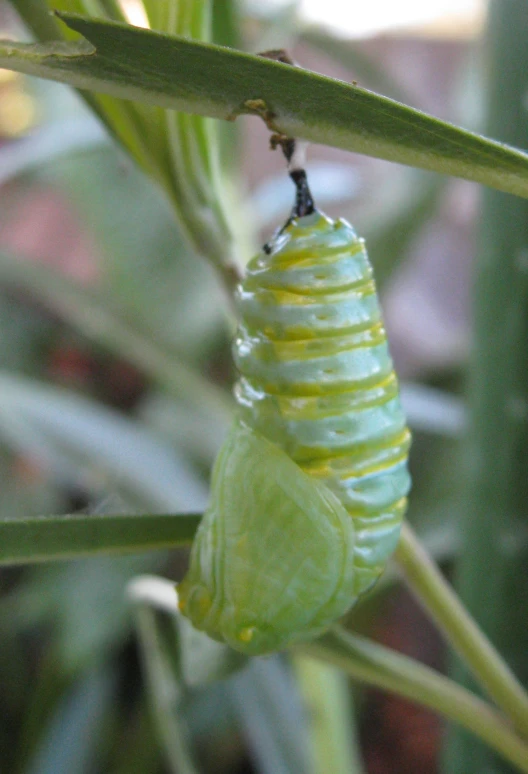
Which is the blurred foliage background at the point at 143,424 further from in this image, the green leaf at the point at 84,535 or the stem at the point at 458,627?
the stem at the point at 458,627

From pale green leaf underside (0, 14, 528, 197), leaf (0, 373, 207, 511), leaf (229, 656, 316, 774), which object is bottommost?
leaf (229, 656, 316, 774)

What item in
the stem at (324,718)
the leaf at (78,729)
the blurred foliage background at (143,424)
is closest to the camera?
the stem at (324,718)

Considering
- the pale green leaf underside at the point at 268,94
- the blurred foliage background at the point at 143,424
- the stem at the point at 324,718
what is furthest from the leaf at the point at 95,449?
the pale green leaf underside at the point at 268,94

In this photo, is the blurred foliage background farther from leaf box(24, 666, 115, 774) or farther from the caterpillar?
the caterpillar

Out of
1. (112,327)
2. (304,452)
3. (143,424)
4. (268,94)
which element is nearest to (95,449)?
(112,327)

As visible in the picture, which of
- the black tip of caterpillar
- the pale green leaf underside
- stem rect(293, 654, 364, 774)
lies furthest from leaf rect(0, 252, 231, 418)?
the pale green leaf underside

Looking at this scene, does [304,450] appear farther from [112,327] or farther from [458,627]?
[112,327]
